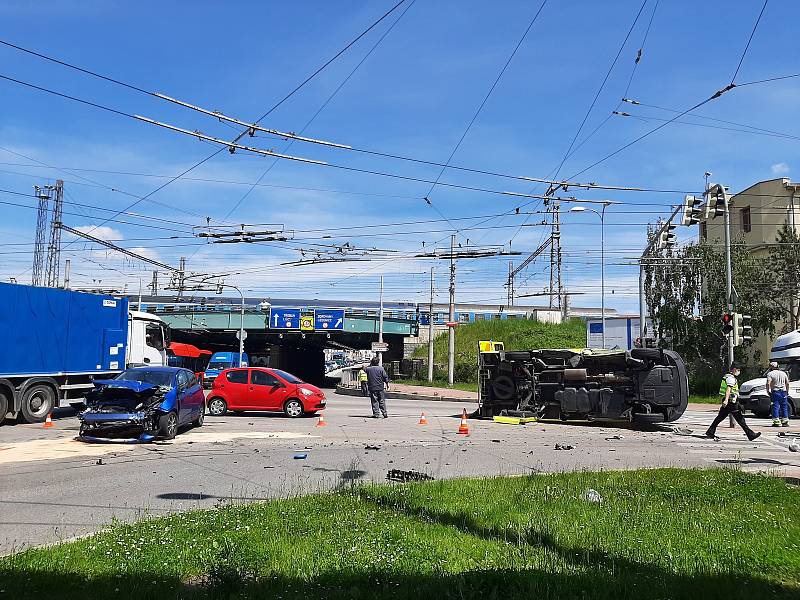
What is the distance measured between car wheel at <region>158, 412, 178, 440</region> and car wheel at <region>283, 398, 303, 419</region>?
627cm

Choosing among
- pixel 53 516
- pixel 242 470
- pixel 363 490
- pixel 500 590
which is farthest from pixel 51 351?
pixel 500 590

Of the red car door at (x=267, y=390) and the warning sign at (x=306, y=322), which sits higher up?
the warning sign at (x=306, y=322)

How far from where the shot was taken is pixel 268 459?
509 inches

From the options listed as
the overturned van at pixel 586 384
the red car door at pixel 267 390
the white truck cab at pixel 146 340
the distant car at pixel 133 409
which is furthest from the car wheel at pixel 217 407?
the overturned van at pixel 586 384

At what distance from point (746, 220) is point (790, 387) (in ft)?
73.6

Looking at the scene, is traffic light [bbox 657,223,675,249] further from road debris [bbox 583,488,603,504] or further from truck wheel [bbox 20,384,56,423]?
truck wheel [bbox 20,384,56,423]

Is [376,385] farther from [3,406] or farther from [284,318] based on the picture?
[284,318]

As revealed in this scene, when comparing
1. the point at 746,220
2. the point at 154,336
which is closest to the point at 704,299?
the point at 746,220

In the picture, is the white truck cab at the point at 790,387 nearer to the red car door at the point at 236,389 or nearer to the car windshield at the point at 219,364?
the red car door at the point at 236,389

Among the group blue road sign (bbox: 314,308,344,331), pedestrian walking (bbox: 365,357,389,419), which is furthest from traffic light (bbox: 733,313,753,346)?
blue road sign (bbox: 314,308,344,331)

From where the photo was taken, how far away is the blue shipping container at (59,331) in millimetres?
19000

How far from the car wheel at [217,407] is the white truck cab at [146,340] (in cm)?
500

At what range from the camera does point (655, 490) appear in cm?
888

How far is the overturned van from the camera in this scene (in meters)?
19.1
